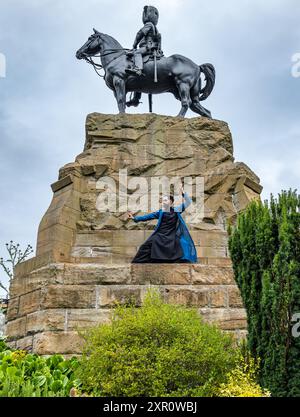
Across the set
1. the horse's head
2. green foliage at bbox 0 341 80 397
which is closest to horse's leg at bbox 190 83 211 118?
the horse's head

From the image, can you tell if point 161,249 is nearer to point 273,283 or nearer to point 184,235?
point 184,235

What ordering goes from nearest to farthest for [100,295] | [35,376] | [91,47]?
1. [35,376]
2. [100,295]
3. [91,47]

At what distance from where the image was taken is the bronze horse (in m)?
14.2

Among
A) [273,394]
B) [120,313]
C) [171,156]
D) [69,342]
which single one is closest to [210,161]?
[171,156]

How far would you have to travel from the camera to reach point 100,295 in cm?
1026

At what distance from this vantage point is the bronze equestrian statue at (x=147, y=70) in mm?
14219

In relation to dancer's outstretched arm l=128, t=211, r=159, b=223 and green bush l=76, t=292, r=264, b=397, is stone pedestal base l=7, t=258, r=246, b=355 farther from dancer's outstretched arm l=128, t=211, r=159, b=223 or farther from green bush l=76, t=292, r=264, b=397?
green bush l=76, t=292, r=264, b=397

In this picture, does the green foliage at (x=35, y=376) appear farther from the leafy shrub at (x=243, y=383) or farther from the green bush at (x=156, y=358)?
the leafy shrub at (x=243, y=383)

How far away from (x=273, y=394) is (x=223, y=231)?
574 centimetres

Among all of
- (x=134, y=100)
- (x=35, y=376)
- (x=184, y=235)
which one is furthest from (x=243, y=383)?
(x=134, y=100)

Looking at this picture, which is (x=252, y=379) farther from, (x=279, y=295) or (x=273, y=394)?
(x=279, y=295)

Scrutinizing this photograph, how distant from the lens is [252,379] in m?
6.93

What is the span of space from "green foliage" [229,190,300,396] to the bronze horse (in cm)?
710

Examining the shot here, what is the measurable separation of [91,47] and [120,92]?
1.72 metres
